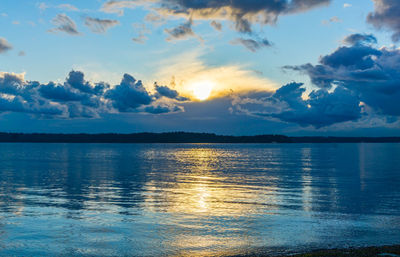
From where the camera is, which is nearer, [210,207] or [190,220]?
[190,220]

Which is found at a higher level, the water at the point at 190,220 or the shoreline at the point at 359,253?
the shoreline at the point at 359,253

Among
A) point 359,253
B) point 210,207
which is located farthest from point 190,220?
point 359,253

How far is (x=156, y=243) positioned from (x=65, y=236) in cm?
694

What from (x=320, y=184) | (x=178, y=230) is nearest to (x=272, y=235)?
(x=178, y=230)

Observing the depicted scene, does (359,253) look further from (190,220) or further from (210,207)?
(210,207)

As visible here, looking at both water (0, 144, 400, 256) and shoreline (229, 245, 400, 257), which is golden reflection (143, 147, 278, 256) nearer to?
water (0, 144, 400, 256)

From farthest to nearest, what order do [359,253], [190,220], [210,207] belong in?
[210,207], [190,220], [359,253]

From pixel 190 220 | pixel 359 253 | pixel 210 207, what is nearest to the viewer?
pixel 359 253

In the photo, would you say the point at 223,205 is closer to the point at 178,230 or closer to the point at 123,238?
the point at 178,230

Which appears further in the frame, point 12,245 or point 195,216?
point 195,216

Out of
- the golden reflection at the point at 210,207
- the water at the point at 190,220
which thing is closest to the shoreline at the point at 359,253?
the water at the point at 190,220

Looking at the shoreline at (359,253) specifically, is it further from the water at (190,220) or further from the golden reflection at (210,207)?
the golden reflection at (210,207)

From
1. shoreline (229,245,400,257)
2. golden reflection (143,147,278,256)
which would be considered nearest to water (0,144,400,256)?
golden reflection (143,147,278,256)

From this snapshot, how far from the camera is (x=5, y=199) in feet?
140
